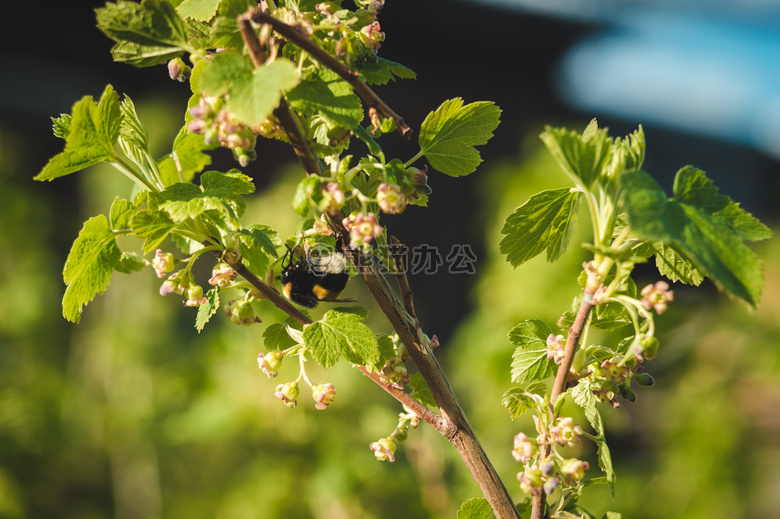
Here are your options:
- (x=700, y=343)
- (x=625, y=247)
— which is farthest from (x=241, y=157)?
(x=700, y=343)

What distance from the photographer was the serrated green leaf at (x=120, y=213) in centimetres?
55

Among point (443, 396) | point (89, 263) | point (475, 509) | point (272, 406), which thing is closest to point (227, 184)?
point (89, 263)

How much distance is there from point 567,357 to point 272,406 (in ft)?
4.47

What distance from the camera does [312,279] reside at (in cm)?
70

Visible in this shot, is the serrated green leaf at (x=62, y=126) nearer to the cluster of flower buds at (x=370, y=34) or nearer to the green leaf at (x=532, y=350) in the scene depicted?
the cluster of flower buds at (x=370, y=34)

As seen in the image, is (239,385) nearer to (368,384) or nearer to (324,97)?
(368,384)

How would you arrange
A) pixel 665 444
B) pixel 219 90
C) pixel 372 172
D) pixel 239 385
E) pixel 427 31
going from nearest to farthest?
pixel 219 90 < pixel 372 172 < pixel 239 385 < pixel 665 444 < pixel 427 31

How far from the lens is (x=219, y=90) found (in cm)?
43

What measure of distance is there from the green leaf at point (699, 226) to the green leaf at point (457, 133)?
188mm

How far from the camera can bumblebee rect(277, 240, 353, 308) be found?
0.65 metres

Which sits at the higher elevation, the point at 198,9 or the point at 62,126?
the point at 198,9

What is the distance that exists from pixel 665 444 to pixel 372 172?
2.23 metres

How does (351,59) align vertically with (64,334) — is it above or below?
above

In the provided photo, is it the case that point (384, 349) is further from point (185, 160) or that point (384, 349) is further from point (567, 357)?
point (185, 160)
